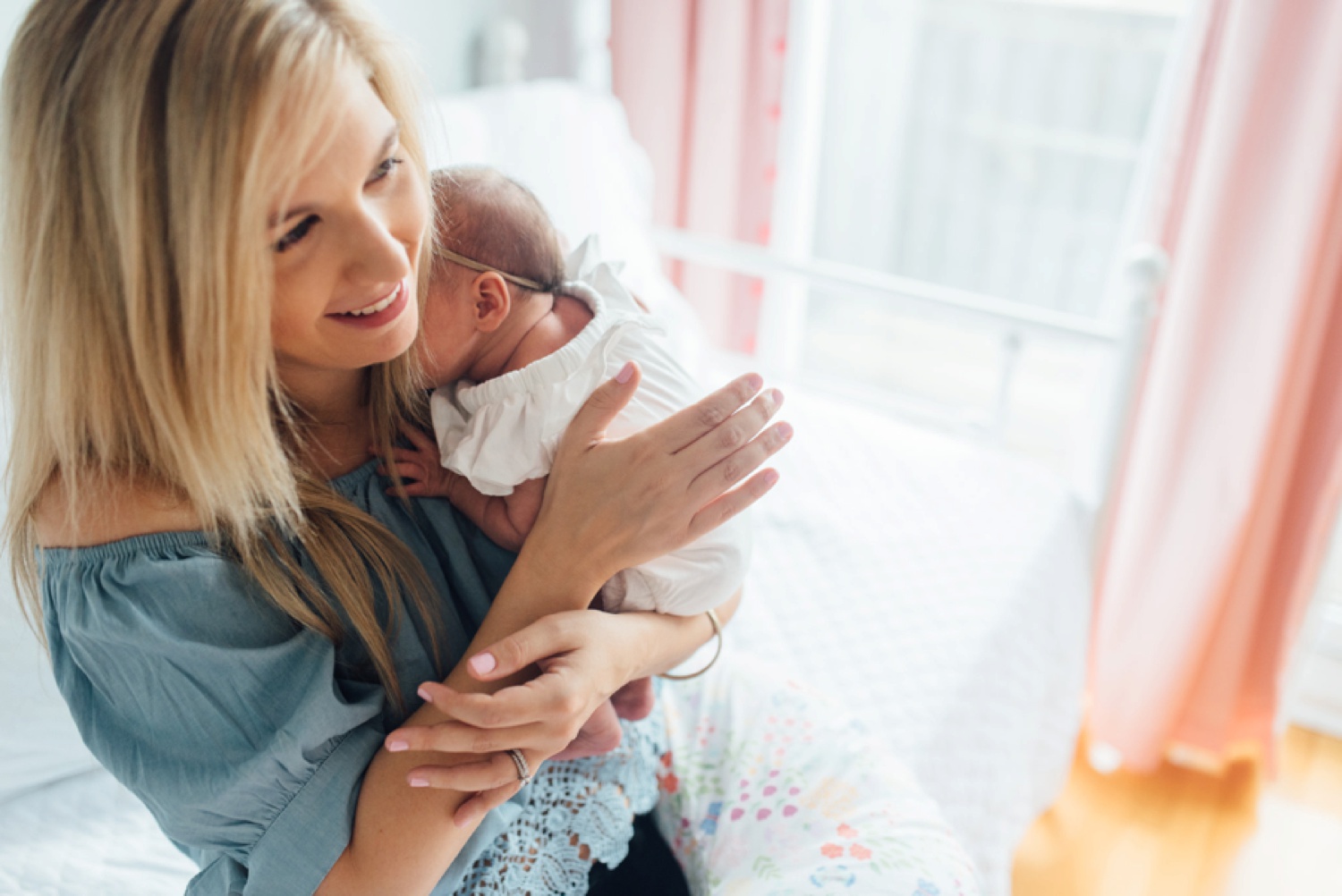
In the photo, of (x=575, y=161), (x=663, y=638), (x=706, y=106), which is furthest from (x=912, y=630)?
(x=706, y=106)

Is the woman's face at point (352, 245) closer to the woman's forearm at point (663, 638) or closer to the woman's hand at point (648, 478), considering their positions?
the woman's hand at point (648, 478)

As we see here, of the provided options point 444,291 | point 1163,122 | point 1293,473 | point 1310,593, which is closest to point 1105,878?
point 1310,593

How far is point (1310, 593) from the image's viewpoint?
1823mm

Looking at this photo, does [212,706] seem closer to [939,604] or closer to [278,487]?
[278,487]

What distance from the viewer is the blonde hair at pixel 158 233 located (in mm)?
633

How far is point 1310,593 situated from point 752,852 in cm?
135

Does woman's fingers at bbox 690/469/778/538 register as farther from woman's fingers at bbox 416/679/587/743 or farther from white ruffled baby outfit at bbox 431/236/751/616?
woman's fingers at bbox 416/679/587/743

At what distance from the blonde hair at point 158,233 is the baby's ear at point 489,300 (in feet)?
0.60

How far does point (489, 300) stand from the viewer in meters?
0.91

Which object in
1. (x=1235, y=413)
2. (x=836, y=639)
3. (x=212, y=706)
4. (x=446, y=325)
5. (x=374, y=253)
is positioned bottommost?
(x=836, y=639)

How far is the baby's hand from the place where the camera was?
0.91 metres

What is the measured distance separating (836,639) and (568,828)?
522 millimetres

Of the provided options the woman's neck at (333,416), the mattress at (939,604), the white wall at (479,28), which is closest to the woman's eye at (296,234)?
the woman's neck at (333,416)

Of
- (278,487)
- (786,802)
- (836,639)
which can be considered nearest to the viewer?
(278,487)
